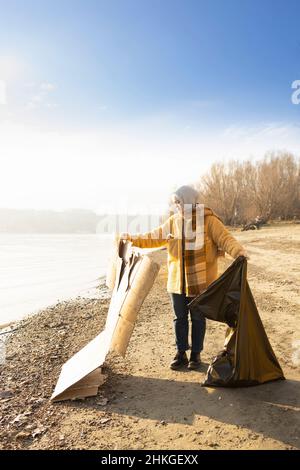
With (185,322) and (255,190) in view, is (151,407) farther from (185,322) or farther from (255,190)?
(255,190)

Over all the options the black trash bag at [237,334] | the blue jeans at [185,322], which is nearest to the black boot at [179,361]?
the blue jeans at [185,322]

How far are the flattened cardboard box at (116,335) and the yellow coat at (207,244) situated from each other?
31cm

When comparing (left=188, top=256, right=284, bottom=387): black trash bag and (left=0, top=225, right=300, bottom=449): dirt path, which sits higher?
(left=188, top=256, right=284, bottom=387): black trash bag

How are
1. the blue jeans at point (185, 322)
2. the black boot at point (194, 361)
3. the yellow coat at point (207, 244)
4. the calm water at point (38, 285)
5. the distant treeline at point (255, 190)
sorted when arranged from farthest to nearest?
the distant treeline at point (255, 190) → the calm water at point (38, 285) → the black boot at point (194, 361) → the blue jeans at point (185, 322) → the yellow coat at point (207, 244)

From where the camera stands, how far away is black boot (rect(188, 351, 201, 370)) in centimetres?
446

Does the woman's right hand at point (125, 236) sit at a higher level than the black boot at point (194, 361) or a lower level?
higher

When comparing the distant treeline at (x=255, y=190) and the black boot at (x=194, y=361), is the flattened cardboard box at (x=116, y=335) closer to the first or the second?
the black boot at (x=194, y=361)

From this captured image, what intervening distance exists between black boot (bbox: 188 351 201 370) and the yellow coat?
0.77m

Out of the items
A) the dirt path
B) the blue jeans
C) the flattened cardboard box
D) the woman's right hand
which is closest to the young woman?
the blue jeans

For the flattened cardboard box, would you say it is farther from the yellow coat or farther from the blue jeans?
the blue jeans

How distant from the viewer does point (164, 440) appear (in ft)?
10.3

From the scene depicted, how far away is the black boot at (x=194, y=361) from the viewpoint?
4.46 metres
